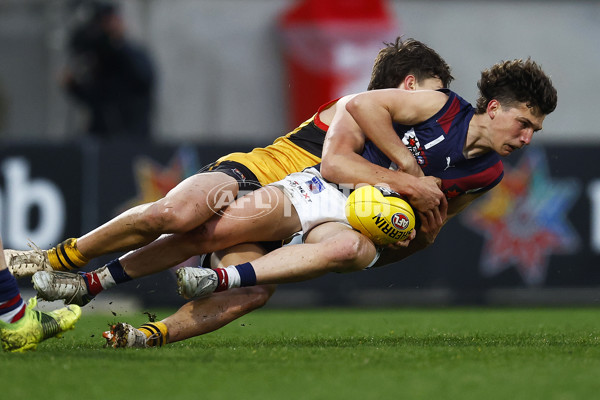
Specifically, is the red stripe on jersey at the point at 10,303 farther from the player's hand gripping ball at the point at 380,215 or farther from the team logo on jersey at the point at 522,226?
the team logo on jersey at the point at 522,226

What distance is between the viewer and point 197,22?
14008mm

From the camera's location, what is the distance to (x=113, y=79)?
11.4 meters

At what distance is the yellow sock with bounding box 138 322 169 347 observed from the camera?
17.3ft

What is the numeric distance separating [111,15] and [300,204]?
6.30 metres

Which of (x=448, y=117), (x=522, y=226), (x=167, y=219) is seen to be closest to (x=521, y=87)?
(x=448, y=117)

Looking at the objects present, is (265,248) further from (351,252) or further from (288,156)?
(351,252)

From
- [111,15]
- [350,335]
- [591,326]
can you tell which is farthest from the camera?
[111,15]

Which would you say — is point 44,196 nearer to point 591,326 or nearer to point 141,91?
point 141,91

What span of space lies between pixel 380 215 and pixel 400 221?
0.40 feet

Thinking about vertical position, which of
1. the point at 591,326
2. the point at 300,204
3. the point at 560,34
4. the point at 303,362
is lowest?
the point at 591,326

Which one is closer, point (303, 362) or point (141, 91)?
point (303, 362)

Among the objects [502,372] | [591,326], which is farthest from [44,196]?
[502,372]

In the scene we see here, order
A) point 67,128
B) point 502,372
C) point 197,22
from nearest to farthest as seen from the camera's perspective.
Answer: point 502,372 < point 67,128 < point 197,22

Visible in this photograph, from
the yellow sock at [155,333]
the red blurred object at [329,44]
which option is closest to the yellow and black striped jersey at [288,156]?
the yellow sock at [155,333]
